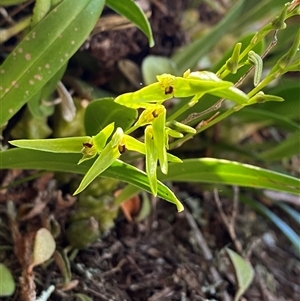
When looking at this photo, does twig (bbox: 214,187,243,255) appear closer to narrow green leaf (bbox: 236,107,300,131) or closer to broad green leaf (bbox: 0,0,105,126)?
narrow green leaf (bbox: 236,107,300,131)

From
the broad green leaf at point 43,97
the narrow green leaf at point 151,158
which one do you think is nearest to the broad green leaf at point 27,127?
the broad green leaf at point 43,97

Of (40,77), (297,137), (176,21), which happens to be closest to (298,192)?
(297,137)

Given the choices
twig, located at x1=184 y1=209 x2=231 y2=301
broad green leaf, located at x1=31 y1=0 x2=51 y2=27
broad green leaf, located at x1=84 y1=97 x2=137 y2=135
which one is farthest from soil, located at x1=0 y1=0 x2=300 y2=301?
broad green leaf, located at x1=31 y1=0 x2=51 y2=27

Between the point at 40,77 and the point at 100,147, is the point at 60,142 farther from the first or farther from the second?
the point at 40,77

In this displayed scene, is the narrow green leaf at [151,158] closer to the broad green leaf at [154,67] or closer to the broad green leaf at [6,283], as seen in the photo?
the broad green leaf at [6,283]

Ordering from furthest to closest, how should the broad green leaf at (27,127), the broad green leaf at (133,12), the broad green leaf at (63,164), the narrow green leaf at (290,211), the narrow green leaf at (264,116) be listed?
the narrow green leaf at (290,211) < the narrow green leaf at (264,116) < the broad green leaf at (27,127) < the broad green leaf at (133,12) < the broad green leaf at (63,164)

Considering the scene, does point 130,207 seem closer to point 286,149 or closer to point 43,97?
point 43,97
